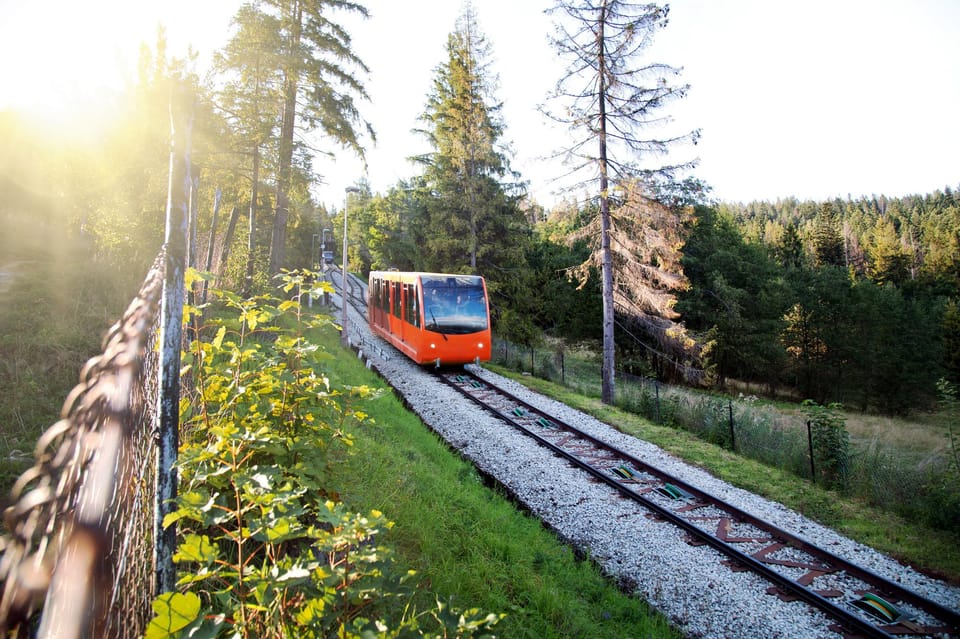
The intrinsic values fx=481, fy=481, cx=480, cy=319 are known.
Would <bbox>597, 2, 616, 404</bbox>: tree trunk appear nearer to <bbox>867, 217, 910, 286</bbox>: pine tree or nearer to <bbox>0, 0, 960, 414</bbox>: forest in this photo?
<bbox>0, 0, 960, 414</bbox>: forest

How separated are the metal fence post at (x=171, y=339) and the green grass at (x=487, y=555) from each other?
65.9 inches

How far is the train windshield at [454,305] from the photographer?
626 inches

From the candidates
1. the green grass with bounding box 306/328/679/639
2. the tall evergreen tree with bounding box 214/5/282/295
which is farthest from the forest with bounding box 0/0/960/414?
the green grass with bounding box 306/328/679/639

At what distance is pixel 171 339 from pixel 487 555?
457 centimetres

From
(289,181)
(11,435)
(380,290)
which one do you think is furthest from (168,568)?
(380,290)

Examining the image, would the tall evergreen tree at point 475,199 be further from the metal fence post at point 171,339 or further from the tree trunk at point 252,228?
the metal fence post at point 171,339

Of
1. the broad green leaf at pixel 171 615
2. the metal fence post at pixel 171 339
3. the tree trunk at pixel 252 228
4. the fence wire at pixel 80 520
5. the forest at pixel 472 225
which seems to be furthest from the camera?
the tree trunk at pixel 252 228

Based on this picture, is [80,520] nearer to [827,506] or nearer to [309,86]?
[827,506]

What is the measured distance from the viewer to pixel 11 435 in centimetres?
520

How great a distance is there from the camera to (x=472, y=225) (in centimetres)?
2486

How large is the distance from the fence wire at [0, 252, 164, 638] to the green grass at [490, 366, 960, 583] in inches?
354

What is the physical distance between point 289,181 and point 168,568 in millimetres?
16415

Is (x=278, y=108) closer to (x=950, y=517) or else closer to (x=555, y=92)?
(x=555, y=92)

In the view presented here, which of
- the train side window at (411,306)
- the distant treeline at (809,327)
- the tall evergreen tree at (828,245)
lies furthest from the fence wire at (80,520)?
the tall evergreen tree at (828,245)
